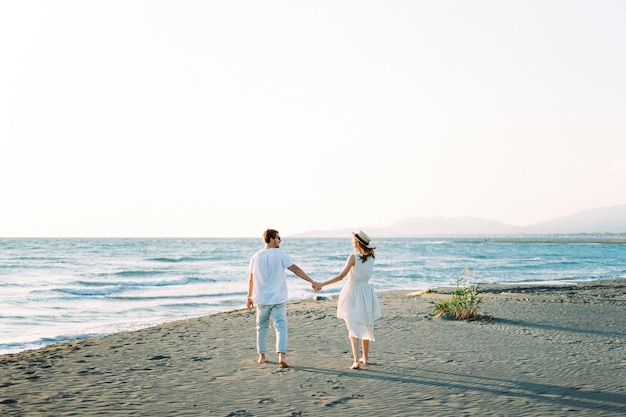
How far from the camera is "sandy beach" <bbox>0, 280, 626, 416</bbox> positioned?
5.29m

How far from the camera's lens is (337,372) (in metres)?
6.68

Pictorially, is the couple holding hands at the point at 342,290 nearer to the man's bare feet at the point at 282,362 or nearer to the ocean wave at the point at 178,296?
the man's bare feet at the point at 282,362

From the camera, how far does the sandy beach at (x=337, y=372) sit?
5293mm

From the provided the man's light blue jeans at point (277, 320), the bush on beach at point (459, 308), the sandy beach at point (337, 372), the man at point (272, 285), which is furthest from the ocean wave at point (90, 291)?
the man at point (272, 285)

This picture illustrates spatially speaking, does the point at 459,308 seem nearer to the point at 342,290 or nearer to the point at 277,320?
the point at 342,290

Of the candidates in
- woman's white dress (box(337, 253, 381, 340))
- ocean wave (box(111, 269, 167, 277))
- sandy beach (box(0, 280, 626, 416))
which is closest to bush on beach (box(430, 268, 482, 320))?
sandy beach (box(0, 280, 626, 416))

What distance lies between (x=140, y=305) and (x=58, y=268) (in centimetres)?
2167

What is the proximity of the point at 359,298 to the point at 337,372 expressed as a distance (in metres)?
0.92

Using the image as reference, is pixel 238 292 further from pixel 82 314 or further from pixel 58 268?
pixel 58 268

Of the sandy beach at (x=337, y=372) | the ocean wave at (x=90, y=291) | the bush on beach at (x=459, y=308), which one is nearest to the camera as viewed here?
the sandy beach at (x=337, y=372)

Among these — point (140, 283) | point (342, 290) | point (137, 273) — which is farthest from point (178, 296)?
point (342, 290)


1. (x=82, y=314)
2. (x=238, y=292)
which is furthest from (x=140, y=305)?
(x=238, y=292)

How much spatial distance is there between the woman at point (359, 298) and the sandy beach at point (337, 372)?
0.45 m

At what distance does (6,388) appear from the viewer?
6172mm
